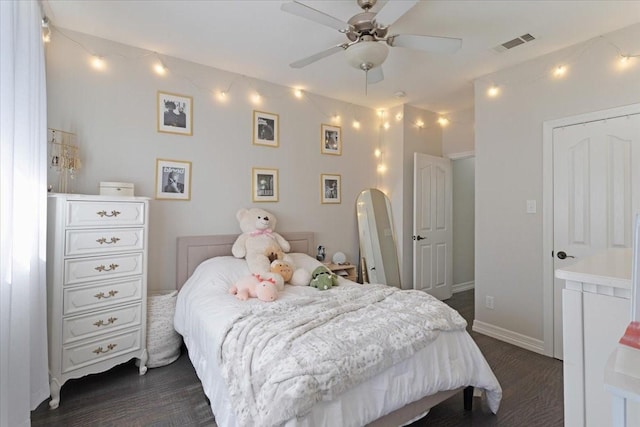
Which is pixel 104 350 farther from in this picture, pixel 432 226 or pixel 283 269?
pixel 432 226

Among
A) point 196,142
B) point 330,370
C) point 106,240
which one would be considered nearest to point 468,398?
point 330,370

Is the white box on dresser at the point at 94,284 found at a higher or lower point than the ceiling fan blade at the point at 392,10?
lower

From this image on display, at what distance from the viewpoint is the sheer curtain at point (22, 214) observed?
1.42 metres

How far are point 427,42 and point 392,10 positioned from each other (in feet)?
1.31

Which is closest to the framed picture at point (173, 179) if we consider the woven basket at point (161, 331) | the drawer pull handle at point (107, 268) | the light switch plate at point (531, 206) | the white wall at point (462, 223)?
the drawer pull handle at point (107, 268)

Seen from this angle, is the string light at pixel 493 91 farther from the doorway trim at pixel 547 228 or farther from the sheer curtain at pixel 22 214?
the sheer curtain at pixel 22 214

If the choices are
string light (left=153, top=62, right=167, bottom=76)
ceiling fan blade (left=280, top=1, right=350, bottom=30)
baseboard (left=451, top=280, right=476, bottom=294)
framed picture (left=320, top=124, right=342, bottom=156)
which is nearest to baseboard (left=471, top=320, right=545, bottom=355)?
baseboard (left=451, top=280, right=476, bottom=294)

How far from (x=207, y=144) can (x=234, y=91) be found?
2.19 ft

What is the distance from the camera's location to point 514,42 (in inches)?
104

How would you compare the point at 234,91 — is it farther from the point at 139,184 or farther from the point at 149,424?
the point at 149,424

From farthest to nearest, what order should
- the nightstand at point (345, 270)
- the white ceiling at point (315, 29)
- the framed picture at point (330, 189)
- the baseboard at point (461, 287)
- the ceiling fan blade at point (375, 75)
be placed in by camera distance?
1. the baseboard at point (461, 287)
2. the framed picture at point (330, 189)
3. the nightstand at point (345, 270)
4. the ceiling fan blade at point (375, 75)
5. the white ceiling at point (315, 29)

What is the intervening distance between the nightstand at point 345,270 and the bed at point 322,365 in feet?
4.25

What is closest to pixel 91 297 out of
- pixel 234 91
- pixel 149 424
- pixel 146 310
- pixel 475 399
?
pixel 146 310

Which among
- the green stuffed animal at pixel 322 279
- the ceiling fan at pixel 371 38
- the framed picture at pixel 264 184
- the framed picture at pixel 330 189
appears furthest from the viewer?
the framed picture at pixel 330 189
